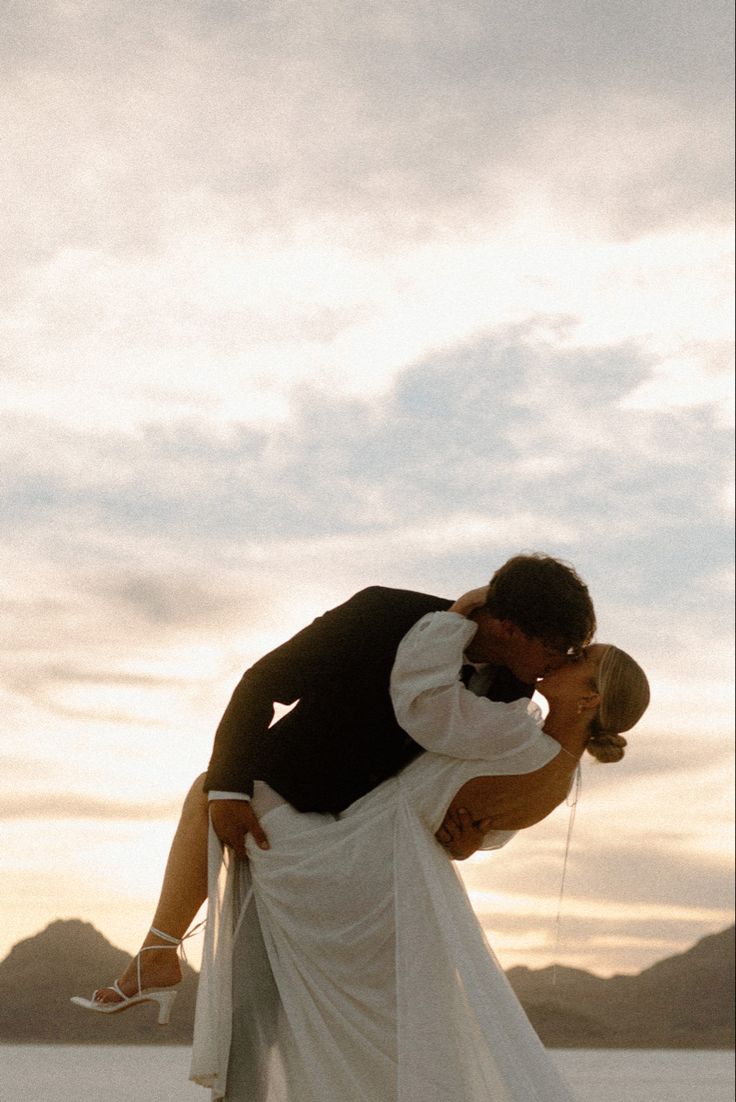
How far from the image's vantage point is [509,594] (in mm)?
3957

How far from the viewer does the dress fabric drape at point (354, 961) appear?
12.8 ft

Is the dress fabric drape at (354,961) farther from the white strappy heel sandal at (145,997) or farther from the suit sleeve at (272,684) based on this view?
the suit sleeve at (272,684)

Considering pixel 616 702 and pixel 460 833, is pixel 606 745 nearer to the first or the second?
pixel 616 702

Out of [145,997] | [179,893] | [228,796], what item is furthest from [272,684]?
[145,997]

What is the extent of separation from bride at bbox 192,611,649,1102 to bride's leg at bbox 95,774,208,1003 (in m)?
0.06

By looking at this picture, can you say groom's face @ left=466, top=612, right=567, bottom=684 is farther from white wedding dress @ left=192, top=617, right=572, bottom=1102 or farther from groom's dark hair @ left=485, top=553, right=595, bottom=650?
white wedding dress @ left=192, top=617, right=572, bottom=1102

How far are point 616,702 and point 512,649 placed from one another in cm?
36

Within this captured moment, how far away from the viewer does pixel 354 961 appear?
13.4 feet

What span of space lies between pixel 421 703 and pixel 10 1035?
142 metres

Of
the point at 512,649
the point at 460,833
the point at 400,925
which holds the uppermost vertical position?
the point at 512,649

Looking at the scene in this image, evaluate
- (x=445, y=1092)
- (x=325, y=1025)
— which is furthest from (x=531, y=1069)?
(x=325, y=1025)

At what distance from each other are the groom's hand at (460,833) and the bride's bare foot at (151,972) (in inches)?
33.7

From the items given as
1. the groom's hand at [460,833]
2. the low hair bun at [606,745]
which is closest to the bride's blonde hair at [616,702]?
the low hair bun at [606,745]

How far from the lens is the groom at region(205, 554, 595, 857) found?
4.01m
